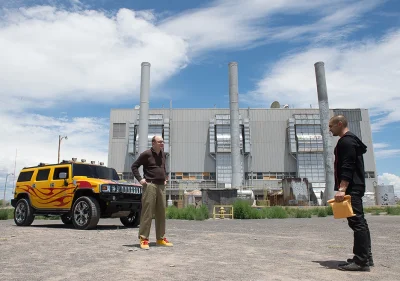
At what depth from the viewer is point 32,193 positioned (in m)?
10.6

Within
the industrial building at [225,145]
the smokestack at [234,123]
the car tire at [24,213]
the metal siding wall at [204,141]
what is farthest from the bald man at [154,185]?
the metal siding wall at [204,141]

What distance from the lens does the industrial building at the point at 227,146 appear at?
156 ft

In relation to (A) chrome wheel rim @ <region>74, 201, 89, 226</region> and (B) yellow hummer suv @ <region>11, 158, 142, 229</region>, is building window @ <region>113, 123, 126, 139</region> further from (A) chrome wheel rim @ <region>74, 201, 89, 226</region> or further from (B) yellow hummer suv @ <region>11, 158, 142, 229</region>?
(A) chrome wheel rim @ <region>74, 201, 89, 226</region>

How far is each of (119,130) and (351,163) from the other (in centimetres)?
4887

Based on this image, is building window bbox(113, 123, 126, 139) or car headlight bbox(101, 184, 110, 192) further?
building window bbox(113, 123, 126, 139)

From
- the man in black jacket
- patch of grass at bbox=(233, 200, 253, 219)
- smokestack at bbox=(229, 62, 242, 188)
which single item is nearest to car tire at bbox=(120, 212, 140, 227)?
the man in black jacket

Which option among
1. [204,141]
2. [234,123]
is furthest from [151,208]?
[204,141]

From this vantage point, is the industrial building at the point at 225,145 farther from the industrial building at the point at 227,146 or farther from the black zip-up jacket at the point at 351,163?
the black zip-up jacket at the point at 351,163

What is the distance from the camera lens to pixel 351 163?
3.94 m

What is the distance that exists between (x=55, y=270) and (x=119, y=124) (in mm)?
48627

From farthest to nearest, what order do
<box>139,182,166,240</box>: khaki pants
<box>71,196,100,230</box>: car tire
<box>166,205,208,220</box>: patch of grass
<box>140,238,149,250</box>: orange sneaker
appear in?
1. <box>166,205,208,220</box>: patch of grass
2. <box>71,196,100,230</box>: car tire
3. <box>139,182,166,240</box>: khaki pants
4. <box>140,238,149,250</box>: orange sneaker

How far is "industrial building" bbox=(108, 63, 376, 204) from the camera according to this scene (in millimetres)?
47594

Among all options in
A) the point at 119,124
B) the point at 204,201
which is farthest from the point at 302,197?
the point at 119,124

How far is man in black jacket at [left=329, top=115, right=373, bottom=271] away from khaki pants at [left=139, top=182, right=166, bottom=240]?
9.87 feet
